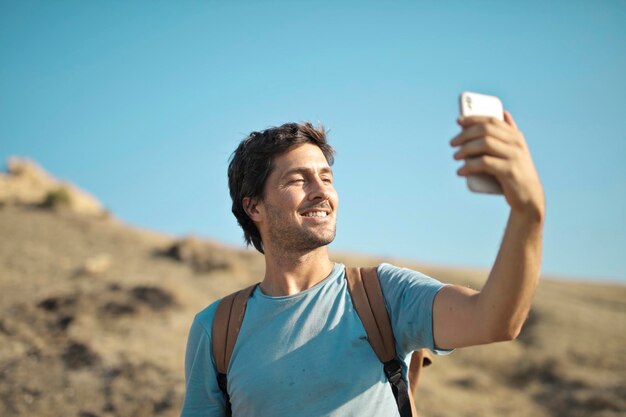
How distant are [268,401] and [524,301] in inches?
49.0

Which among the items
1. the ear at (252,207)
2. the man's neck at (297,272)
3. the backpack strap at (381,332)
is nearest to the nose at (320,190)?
the man's neck at (297,272)

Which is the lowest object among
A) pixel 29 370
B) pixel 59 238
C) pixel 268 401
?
pixel 268 401

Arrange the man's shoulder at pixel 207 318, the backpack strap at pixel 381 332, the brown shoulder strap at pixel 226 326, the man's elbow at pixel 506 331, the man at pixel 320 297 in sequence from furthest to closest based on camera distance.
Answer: the man's shoulder at pixel 207 318 < the brown shoulder strap at pixel 226 326 < the backpack strap at pixel 381 332 < the man's elbow at pixel 506 331 < the man at pixel 320 297

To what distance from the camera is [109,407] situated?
342 inches

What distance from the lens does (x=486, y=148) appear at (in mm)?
1621

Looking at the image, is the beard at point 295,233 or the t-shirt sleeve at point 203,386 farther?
the beard at point 295,233

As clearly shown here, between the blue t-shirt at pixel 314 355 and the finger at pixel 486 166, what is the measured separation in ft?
2.88

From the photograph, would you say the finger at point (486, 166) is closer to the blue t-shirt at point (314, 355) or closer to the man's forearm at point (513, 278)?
the man's forearm at point (513, 278)

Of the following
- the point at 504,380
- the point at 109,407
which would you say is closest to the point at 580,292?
the point at 504,380

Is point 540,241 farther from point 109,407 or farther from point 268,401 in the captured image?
point 109,407

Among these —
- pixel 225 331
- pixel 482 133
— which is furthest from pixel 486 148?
pixel 225 331

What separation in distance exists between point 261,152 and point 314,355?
1286 mm

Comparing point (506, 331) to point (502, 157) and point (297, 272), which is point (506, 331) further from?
point (297, 272)

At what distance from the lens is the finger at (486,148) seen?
1619 millimetres
